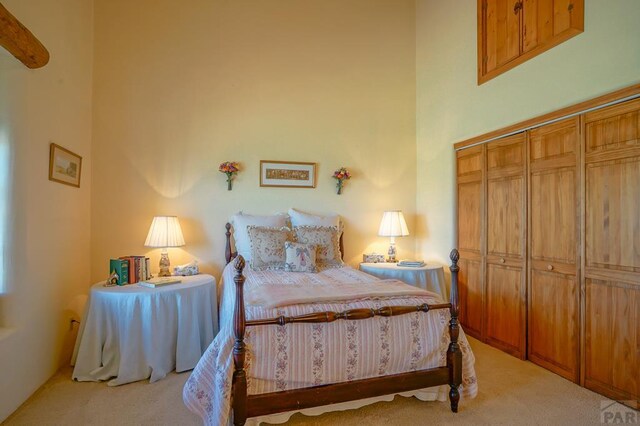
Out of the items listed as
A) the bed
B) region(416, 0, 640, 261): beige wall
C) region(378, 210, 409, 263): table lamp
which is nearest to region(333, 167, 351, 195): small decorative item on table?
region(378, 210, 409, 263): table lamp

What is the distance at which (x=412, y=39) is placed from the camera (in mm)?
4168

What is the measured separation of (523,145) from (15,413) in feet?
13.6

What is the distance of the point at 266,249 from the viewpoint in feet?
9.98

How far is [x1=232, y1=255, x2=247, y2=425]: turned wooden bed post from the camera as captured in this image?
5.19 ft

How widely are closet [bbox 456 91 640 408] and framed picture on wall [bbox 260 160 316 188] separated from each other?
1.76 metres

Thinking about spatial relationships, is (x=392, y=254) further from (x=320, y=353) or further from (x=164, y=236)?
(x=164, y=236)

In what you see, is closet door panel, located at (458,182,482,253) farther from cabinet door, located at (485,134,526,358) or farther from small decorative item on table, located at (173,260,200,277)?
small decorative item on table, located at (173,260,200,277)

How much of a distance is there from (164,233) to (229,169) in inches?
36.2

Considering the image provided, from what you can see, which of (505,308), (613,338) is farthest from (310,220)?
(613,338)

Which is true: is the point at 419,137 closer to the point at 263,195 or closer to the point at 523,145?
the point at 523,145

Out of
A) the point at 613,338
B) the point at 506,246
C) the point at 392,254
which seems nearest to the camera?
the point at 613,338

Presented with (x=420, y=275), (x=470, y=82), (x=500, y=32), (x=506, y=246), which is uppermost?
(x=500, y=32)

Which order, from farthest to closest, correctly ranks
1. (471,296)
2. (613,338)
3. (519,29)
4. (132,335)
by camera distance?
1. (471,296)
2. (519,29)
3. (132,335)
4. (613,338)

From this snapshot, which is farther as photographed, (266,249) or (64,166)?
(266,249)
